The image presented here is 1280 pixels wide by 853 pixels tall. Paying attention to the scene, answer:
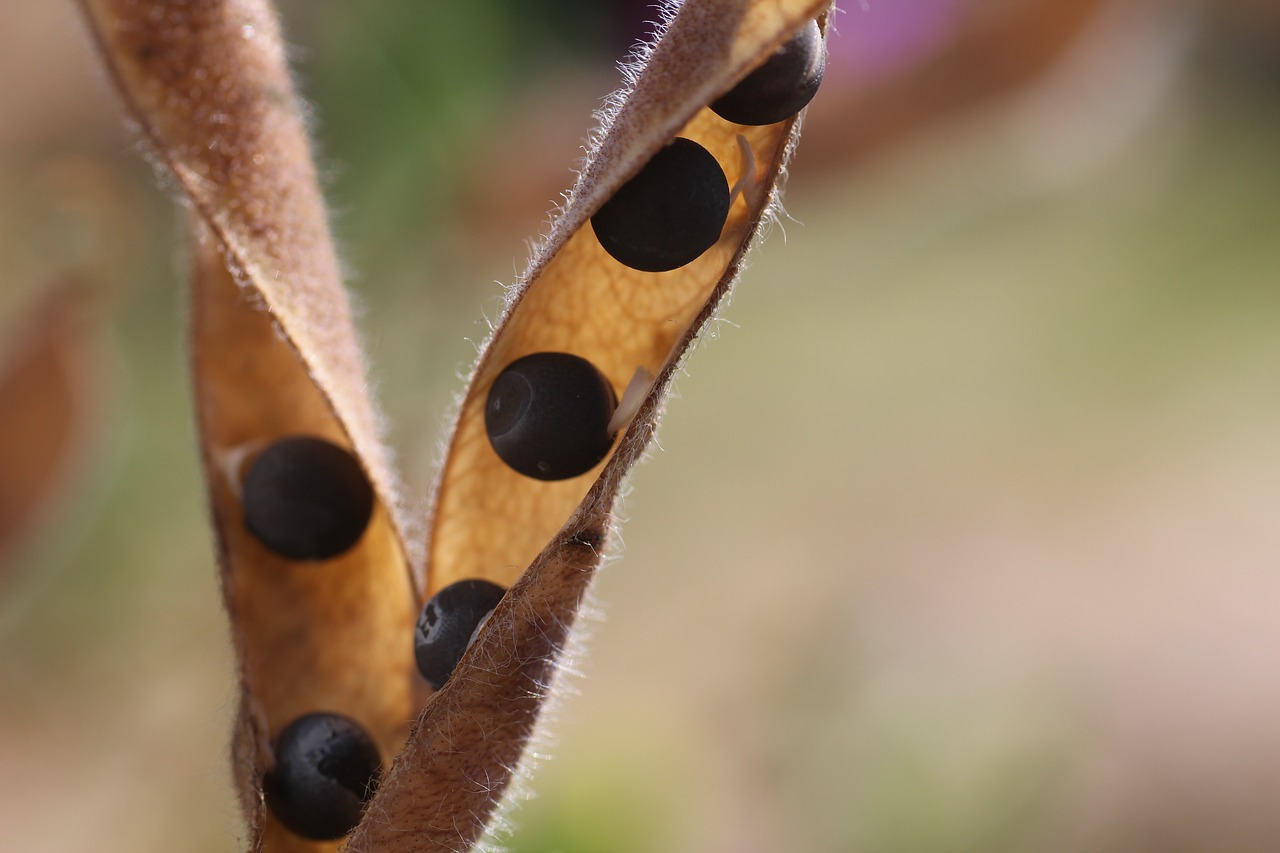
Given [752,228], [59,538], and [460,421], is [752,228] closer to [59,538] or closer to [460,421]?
[460,421]

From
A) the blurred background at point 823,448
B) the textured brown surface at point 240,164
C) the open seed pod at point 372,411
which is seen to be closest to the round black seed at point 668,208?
the open seed pod at point 372,411

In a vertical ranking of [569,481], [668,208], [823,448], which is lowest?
[823,448]

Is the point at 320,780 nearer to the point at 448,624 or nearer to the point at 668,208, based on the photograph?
the point at 448,624

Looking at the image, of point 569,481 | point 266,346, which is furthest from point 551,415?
point 266,346

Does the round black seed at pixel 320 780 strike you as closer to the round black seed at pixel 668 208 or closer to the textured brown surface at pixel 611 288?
the textured brown surface at pixel 611 288

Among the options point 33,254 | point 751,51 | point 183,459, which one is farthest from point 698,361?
point 751,51
